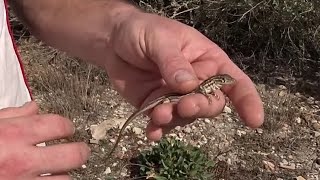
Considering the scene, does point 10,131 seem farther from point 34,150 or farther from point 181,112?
point 181,112

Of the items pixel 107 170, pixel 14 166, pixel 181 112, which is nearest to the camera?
pixel 14 166

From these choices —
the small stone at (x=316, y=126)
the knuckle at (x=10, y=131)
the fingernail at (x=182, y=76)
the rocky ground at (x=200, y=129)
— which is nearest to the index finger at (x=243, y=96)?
the fingernail at (x=182, y=76)

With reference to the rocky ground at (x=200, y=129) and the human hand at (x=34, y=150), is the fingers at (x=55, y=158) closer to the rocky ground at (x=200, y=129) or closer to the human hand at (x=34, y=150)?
the human hand at (x=34, y=150)

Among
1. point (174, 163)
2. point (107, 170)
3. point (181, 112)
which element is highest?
point (181, 112)

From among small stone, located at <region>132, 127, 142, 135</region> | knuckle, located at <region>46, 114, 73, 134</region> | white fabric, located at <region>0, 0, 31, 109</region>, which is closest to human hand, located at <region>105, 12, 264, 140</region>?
white fabric, located at <region>0, 0, 31, 109</region>

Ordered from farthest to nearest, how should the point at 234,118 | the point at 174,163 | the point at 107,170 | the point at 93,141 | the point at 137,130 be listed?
the point at 234,118, the point at 137,130, the point at 93,141, the point at 107,170, the point at 174,163

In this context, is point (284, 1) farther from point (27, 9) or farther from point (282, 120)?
point (27, 9)

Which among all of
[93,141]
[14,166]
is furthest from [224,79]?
[93,141]
